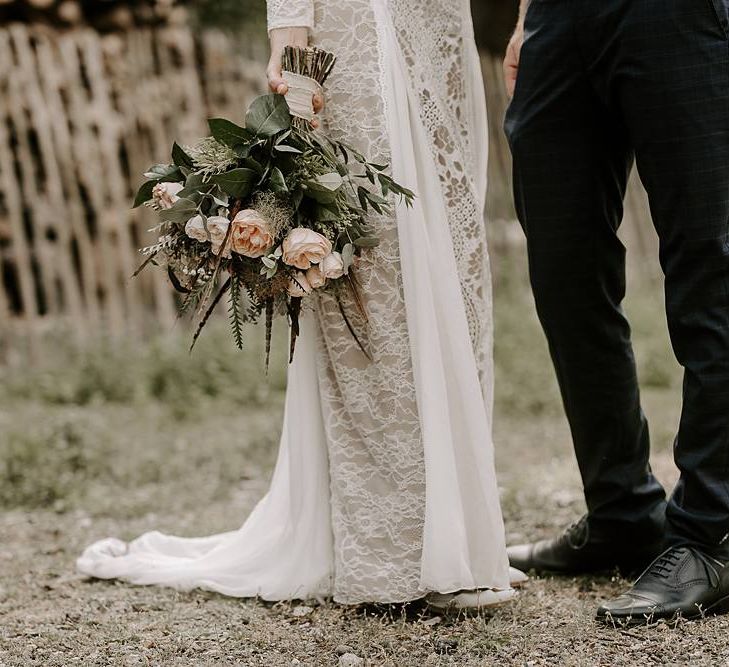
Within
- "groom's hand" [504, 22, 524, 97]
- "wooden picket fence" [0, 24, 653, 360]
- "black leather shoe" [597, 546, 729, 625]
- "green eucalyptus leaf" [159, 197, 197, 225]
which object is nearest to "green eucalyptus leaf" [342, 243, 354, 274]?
"green eucalyptus leaf" [159, 197, 197, 225]

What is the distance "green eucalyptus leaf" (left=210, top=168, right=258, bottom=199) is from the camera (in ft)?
7.63

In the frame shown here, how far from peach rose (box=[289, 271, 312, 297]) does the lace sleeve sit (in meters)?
0.65

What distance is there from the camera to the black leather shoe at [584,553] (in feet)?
9.53

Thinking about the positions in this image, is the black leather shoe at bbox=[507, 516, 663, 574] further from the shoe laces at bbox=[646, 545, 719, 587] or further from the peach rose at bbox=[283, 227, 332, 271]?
the peach rose at bbox=[283, 227, 332, 271]

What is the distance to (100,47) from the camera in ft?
22.0

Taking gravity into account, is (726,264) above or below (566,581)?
above

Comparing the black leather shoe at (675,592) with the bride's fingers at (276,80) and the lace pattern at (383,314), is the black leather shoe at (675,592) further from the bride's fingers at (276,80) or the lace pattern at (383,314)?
the bride's fingers at (276,80)

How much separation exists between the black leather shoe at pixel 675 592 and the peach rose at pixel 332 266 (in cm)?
104

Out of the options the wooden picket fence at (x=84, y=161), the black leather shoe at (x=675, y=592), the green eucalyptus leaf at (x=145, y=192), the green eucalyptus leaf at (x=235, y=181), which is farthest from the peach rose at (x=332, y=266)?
the wooden picket fence at (x=84, y=161)

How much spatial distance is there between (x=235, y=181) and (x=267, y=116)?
176mm

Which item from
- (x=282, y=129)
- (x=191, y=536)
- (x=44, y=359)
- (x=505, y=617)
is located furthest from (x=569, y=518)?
(x=44, y=359)

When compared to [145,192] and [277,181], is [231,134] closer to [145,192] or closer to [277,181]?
[277,181]

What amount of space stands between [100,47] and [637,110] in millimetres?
4976

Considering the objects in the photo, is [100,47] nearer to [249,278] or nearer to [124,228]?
[124,228]
